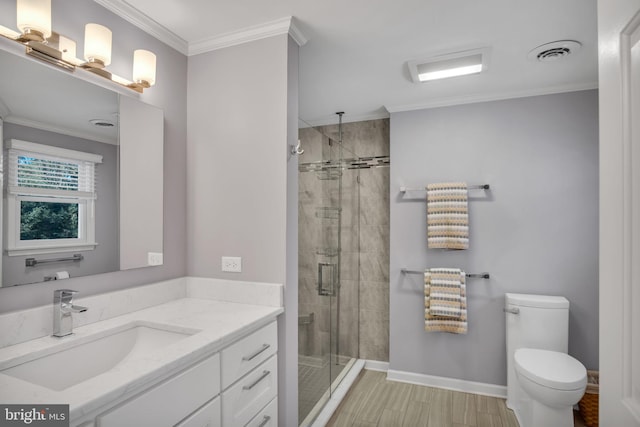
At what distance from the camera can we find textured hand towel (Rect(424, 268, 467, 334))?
2803mm

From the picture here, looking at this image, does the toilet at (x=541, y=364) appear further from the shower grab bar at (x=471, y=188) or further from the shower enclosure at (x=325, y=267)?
the shower enclosure at (x=325, y=267)

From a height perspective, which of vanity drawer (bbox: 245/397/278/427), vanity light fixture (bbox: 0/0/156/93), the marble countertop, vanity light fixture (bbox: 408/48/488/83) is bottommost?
vanity drawer (bbox: 245/397/278/427)

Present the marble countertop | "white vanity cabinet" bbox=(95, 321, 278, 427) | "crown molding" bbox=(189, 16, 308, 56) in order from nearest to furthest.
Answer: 1. the marble countertop
2. "white vanity cabinet" bbox=(95, 321, 278, 427)
3. "crown molding" bbox=(189, 16, 308, 56)

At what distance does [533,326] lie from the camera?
2.58m

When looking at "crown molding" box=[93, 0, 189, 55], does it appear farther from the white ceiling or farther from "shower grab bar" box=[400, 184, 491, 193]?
"shower grab bar" box=[400, 184, 491, 193]

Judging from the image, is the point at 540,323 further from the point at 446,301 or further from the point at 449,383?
the point at 449,383

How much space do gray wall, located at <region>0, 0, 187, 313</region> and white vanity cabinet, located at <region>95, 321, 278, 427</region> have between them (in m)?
0.71

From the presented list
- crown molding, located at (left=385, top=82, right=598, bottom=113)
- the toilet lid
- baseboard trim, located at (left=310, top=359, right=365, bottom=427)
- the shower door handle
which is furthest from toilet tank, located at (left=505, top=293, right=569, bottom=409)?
crown molding, located at (left=385, top=82, right=598, bottom=113)

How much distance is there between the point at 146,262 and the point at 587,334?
10.1 ft

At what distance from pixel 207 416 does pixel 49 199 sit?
1091 millimetres

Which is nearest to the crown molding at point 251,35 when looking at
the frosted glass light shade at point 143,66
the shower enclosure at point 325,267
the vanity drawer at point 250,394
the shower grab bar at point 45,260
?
the frosted glass light shade at point 143,66

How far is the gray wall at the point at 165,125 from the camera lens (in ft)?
4.68

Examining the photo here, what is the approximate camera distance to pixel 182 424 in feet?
4.00

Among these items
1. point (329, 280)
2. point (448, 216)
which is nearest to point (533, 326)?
point (448, 216)
